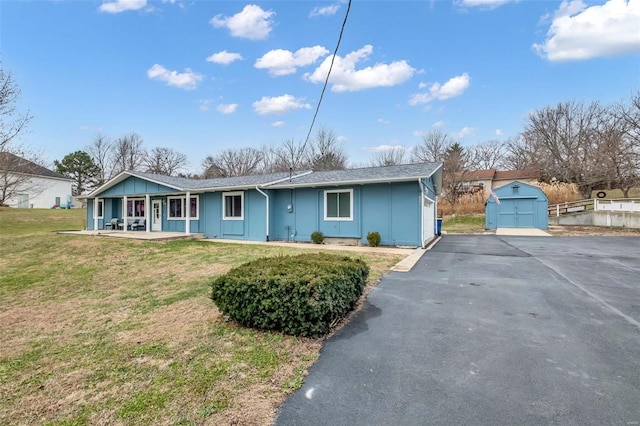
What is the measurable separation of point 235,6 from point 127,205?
46.8 ft

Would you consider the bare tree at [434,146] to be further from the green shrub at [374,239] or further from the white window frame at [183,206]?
the white window frame at [183,206]

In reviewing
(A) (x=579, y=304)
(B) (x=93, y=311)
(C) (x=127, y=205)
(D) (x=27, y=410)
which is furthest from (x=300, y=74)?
(C) (x=127, y=205)

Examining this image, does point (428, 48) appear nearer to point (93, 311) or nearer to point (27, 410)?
point (93, 311)

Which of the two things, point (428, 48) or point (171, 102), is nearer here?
point (428, 48)

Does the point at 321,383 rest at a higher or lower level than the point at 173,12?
lower

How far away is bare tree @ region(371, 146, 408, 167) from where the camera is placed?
35.9 m

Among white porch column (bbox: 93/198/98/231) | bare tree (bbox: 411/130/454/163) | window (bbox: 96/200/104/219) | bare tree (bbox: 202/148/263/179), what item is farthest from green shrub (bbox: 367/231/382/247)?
bare tree (bbox: 202/148/263/179)

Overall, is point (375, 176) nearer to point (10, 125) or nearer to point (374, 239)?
point (374, 239)

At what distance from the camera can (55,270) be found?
29.2 feet

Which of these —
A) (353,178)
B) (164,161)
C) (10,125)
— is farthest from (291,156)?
(353,178)

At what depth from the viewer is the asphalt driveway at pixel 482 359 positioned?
2191 millimetres

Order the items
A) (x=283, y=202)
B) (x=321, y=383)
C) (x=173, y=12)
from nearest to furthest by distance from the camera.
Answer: (x=321, y=383) → (x=173, y=12) → (x=283, y=202)

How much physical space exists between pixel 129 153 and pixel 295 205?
3818cm

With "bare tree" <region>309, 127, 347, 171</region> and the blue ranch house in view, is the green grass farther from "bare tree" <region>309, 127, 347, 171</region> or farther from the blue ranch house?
"bare tree" <region>309, 127, 347, 171</region>
